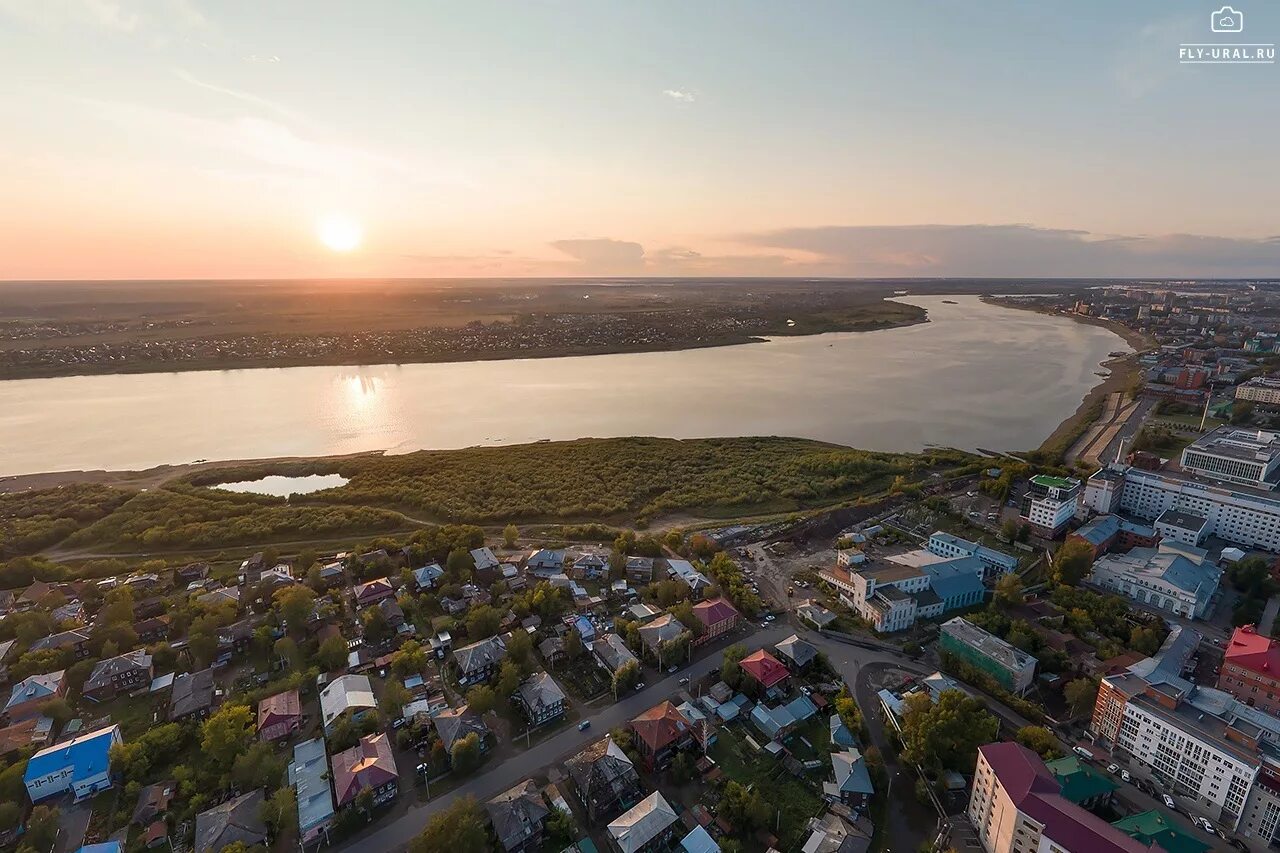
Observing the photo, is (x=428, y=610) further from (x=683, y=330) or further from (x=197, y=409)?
(x=683, y=330)

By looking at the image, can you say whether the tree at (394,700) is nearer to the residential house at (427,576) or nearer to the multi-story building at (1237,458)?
the residential house at (427,576)

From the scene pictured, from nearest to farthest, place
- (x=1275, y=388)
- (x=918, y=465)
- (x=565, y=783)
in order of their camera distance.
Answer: (x=565, y=783)
(x=918, y=465)
(x=1275, y=388)

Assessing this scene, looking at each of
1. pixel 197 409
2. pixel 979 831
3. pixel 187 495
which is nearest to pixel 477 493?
pixel 187 495

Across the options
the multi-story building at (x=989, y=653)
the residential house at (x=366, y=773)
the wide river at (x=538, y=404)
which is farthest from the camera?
the wide river at (x=538, y=404)

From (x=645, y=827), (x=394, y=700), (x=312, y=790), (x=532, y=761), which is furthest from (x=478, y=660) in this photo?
(x=645, y=827)

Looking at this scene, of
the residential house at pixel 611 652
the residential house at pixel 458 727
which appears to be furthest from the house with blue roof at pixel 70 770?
the residential house at pixel 611 652

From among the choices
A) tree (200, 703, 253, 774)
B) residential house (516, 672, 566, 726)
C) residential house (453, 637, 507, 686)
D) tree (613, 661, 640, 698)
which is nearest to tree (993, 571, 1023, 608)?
tree (613, 661, 640, 698)
